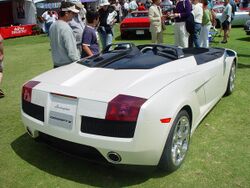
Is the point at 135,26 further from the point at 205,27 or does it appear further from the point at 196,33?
the point at 196,33

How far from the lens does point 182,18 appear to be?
Result: 28.8ft

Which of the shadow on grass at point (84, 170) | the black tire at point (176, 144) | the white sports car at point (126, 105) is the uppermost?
the white sports car at point (126, 105)

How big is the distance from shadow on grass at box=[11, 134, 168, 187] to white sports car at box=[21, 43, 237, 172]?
231mm

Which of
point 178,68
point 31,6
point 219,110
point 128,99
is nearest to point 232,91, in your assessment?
point 219,110

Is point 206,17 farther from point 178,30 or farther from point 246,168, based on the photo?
point 246,168

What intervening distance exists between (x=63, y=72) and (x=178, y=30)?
5535 mm

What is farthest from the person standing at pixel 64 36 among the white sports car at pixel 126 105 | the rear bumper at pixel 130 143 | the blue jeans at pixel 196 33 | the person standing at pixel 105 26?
the blue jeans at pixel 196 33

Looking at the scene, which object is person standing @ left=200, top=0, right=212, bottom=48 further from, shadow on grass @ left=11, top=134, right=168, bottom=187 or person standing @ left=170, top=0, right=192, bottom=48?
shadow on grass @ left=11, top=134, right=168, bottom=187

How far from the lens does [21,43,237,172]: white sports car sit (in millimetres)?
2998

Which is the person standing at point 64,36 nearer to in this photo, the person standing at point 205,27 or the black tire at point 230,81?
the black tire at point 230,81

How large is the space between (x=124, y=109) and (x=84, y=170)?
1037 mm

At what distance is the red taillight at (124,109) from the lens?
116 inches

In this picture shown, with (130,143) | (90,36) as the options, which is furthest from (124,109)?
(90,36)

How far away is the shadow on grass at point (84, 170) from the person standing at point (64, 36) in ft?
4.73
